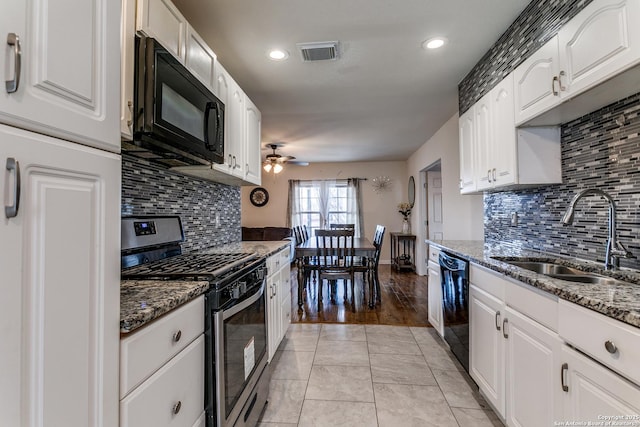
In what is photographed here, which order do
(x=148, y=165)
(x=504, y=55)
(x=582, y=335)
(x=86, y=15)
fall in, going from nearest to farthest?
1. (x=86, y=15)
2. (x=582, y=335)
3. (x=148, y=165)
4. (x=504, y=55)

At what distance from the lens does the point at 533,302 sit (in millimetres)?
1274

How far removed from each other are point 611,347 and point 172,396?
138 centimetres

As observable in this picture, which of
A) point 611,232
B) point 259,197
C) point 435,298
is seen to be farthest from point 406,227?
point 611,232

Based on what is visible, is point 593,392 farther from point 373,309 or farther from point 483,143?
point 373,309

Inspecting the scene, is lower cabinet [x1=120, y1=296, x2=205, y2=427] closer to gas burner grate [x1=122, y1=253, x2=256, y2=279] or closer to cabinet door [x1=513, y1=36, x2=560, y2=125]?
gas burner grate [x1=122, y1=253, x2=256, y2=279]

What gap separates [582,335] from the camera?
39.0 inches

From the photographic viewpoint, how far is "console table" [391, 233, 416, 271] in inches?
227

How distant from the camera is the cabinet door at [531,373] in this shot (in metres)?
1.13

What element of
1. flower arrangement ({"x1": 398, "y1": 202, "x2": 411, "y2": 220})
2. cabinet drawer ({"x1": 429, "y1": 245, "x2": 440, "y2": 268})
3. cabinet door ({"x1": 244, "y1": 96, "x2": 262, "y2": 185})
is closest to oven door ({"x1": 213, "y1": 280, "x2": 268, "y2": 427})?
cabinet door ({"x1": 244, "y1": 96, "x2": 262, "y2": 185})

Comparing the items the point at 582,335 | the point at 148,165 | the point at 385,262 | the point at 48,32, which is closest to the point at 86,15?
the point at 48,32

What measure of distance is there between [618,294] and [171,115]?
1839mm

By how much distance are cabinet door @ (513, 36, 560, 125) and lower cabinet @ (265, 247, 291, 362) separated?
1.92 metres

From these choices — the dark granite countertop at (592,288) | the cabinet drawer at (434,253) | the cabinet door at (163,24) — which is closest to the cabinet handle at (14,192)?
the cabinet door at (163,24)

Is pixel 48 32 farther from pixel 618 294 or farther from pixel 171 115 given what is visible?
pixel 618 294
